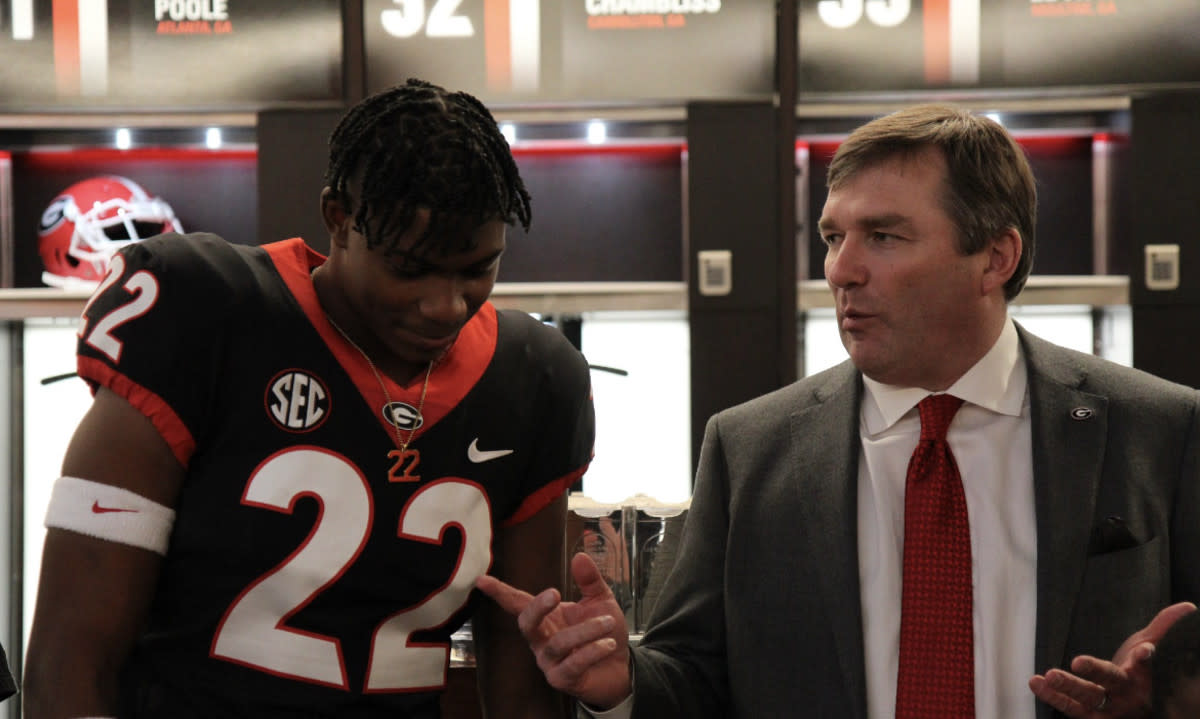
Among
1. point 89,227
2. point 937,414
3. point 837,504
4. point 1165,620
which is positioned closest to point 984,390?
point 937,414

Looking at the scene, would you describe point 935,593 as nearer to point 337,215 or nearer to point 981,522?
point 981,522

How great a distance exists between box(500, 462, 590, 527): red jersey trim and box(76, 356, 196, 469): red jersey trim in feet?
1.20

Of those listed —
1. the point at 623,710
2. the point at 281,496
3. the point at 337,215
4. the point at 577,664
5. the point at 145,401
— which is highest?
the point at 337,215

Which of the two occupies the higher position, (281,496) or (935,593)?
(281,496)

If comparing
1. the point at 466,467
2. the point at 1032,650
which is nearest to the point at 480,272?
the point at 466,467

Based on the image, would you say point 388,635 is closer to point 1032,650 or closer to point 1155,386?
point 1032,650

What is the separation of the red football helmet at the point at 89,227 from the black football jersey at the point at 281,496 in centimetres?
282

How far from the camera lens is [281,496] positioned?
4.02 ft

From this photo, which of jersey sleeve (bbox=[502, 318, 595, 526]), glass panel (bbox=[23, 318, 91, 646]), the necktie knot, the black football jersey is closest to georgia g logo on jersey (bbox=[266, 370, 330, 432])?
the black football jersey

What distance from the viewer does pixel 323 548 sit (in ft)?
4.05

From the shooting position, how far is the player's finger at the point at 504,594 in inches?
51.1

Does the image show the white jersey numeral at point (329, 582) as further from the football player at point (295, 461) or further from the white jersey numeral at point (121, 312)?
the white jersey numeral at point (121, 312)

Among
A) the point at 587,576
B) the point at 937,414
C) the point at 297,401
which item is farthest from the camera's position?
the point at 937,414

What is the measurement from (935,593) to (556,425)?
1.67 ft
